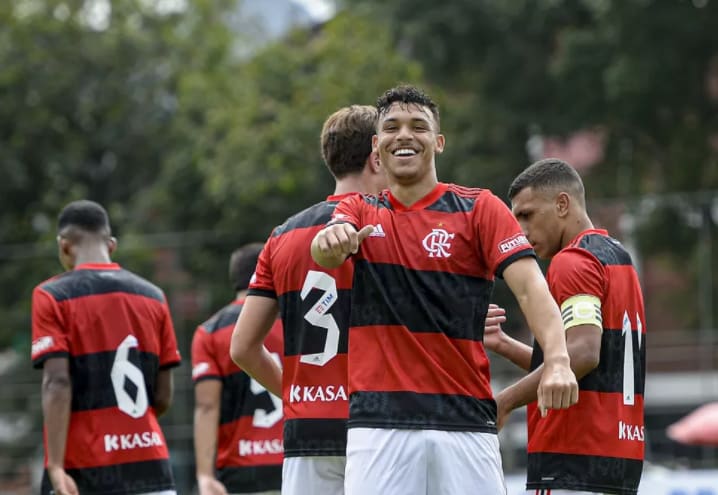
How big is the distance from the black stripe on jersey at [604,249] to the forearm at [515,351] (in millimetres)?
612

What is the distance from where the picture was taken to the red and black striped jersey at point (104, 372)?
772 centimetres

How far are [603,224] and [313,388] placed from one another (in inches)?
653

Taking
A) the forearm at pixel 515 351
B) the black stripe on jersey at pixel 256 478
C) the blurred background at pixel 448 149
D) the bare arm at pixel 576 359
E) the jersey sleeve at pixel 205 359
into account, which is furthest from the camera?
the blurred background at pixel 448 149

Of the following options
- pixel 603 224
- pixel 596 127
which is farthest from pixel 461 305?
pixel 596 127

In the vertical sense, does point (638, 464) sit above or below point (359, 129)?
below

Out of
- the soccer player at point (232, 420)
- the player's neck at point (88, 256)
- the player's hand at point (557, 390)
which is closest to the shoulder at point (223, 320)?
the soccer player at point (232, 420)

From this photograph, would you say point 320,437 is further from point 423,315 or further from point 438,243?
point 438,243

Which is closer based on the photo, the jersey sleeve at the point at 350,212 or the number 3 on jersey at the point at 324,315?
the jersey sleeve at the point at 350,212

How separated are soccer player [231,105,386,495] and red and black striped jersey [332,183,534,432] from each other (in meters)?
0.77

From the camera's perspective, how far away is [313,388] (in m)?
6.26

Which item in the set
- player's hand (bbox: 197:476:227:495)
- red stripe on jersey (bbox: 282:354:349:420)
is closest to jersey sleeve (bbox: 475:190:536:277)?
red stripe on jersey (bbox: 282:354:349:420)

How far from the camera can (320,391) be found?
6.25 meters

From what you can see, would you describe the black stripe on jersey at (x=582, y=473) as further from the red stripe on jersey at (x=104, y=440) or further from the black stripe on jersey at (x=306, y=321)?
the red stripe on jersey at (x=104, y=440)

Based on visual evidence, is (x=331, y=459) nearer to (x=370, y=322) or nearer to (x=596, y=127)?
(x=370, y=322)
